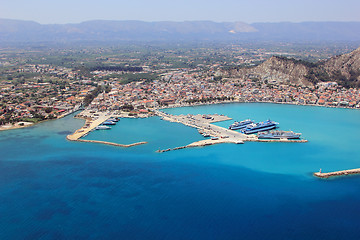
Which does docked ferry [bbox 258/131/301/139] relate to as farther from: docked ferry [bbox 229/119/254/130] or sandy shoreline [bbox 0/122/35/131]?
sandy shoreline [bbox 0/122/35/131]

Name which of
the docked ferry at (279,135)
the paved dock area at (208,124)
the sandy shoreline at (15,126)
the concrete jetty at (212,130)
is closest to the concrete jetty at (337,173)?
the concrete jetty at (212,130)

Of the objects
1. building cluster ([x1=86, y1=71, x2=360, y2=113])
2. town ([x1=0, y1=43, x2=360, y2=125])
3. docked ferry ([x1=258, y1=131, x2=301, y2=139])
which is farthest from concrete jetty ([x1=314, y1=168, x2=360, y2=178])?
building cluster ([x1=86, y1=71, x2=360, y2=113])

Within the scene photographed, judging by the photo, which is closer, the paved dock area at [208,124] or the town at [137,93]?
the paved dock area at [208,124]

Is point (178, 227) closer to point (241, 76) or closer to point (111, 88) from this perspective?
point (111, 88)

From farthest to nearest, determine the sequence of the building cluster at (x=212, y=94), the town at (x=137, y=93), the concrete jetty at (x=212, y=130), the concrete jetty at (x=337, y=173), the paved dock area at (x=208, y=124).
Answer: the building cluster at (x=212, y=94) → the town at (x=137, y=93) → the paved dock area at (x=208, y=124) → the concrete jetty at (x=212, y=130) → the concrete jetty at (x=337, y=173)

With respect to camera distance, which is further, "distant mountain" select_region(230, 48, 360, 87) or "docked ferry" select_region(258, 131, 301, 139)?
"distant mountain" select_region(230, 48, 360, 87)

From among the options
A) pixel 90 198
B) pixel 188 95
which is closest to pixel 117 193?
pixel 90 198

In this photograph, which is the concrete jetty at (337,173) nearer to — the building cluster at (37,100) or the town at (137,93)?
the town at (137,93)
